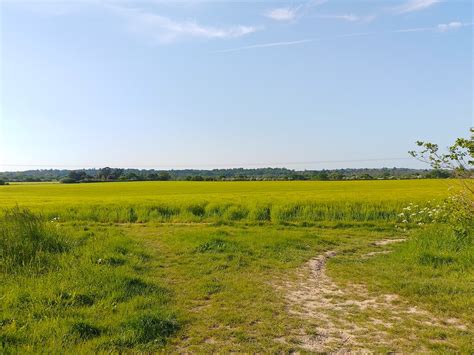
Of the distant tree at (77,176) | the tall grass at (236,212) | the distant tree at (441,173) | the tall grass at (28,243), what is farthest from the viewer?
the distant tree at (77,176)

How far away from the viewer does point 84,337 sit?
5.13 m

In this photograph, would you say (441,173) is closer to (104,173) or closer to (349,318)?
(349,318)

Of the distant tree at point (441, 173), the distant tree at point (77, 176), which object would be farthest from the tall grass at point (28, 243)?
the distant tree at point (77, 176)

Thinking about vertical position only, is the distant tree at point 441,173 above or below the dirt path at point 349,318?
above

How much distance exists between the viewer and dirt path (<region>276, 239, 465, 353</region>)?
5.08 meters

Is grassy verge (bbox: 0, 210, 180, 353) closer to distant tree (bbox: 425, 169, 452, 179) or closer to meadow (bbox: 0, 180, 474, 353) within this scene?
meadow (bbox: 0, 180, 474, 353)

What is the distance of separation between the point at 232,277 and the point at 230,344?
338 cm

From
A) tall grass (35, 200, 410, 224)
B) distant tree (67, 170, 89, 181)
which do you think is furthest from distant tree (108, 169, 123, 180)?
tall grass (35, 200, 410, 224)

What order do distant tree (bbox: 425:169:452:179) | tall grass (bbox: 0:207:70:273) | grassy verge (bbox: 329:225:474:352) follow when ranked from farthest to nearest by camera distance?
1. distant tree (bbox: 425:169:452:179)
2. tall grass (bbox: 0:207:70:273)
3. grassy verge (bbox: 329:225:474:352)

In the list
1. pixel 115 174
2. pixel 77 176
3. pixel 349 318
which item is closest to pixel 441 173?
pixel 349 318

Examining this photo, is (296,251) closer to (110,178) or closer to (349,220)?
(349,220)

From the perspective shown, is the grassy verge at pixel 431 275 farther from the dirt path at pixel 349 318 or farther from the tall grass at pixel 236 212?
the tall grass at pixel 236 212

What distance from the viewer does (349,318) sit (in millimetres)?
6004

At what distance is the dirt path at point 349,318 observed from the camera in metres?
5.08
